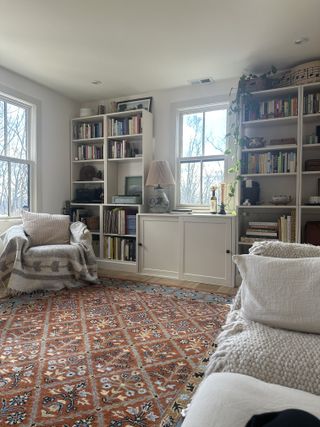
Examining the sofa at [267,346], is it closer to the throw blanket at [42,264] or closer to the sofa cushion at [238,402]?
the sofa cushion at [238,402]

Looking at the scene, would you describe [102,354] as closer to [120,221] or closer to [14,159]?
[120,221]

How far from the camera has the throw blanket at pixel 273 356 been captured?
98 centimetres

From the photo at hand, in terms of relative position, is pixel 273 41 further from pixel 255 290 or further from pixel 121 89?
pixel 255 290

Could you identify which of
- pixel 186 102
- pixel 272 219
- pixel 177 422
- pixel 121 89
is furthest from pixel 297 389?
pixel 121 89

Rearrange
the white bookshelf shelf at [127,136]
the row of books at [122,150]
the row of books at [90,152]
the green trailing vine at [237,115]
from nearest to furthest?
the green trailing vine at [237,115]
the white bookshelf shelf at [127,136]
the row of books at [122,150]
the row of books at [90,152]

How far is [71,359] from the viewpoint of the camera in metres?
1.85

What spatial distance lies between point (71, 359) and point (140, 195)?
2681 millimetres

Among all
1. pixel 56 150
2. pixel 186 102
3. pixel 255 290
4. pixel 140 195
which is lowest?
pixel 255 290

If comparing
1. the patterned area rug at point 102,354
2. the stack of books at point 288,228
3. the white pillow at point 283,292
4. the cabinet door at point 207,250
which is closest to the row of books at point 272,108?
the stack of books at point 288,228

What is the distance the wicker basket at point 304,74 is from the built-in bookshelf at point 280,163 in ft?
0.28

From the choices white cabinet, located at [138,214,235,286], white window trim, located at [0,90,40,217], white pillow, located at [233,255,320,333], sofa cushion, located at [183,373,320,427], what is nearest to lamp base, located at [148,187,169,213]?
white cabinet, located at [138,214,235,286]

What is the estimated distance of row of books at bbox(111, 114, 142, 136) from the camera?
4098 millimetres

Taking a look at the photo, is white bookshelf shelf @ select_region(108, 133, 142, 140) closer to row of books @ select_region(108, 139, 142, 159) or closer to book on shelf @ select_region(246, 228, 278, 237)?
row of books @ select_region(108, 139, 142, 159)

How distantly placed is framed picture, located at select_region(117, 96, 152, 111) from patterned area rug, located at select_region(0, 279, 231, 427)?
2565 millimetres
